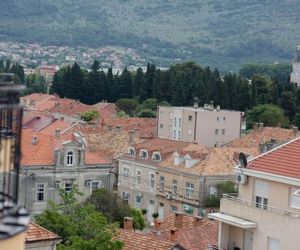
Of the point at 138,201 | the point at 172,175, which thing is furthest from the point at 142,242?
the point at 138,201

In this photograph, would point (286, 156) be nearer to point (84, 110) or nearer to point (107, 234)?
point (107, 234)

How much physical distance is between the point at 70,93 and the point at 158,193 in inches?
2621

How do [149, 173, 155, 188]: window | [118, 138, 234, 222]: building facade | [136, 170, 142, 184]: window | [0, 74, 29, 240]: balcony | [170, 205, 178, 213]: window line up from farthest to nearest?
[136, 170, 142, 184]: window < [149, 173, 155, 188]: window < [170, 205, 178, 213]: window < [118, 138, 234, 222]: building facade < [0, 74, 29, 240]: balcony

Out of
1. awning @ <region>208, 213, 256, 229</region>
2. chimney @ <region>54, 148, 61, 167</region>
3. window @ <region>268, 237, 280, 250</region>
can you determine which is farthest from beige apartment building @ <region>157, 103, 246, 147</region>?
window @ <region>268, 237, 280, 250</region>

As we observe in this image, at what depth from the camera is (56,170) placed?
148 ft

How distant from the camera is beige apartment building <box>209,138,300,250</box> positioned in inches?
880

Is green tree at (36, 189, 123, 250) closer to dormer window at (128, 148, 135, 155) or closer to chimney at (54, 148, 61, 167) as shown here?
chimney at (54, 148, 61, 167)

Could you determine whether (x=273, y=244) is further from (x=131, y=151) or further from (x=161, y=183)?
(x=131, y=151)

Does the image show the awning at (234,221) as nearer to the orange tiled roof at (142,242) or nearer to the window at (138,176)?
the orange tiled roof at (142,242)

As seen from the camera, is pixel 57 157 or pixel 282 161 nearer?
pixel 282 161

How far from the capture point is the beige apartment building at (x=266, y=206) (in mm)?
22344

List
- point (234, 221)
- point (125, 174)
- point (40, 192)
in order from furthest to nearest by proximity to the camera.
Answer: point (125, 174) → point (40, 192) → point (234, 221)

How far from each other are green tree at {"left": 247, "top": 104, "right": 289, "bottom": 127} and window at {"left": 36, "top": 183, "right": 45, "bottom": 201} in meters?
45.9

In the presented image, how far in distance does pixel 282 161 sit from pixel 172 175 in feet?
86.5
